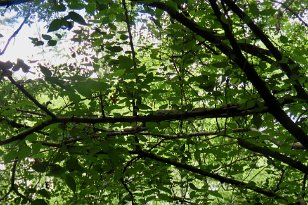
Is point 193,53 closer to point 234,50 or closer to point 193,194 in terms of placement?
point 234,50

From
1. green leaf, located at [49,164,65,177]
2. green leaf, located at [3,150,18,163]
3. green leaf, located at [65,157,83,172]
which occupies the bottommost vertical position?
green leaf, located at [49,164,65,177]

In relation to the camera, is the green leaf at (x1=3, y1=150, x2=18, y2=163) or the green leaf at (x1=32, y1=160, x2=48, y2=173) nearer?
the green leaf at (x1=32, y1=160, x2=48, y2=173)

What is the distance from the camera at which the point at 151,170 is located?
345 centimetres

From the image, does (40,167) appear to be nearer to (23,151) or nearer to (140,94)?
(23,151)

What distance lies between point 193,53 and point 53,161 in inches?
51.6

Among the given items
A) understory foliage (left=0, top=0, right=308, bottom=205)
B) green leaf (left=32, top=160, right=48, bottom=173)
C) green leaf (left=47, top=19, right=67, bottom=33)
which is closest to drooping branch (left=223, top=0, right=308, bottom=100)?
understory foliage (left=0, top=0, right=308, bottom=205)

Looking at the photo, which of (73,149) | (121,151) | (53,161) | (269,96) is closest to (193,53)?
(269,96)

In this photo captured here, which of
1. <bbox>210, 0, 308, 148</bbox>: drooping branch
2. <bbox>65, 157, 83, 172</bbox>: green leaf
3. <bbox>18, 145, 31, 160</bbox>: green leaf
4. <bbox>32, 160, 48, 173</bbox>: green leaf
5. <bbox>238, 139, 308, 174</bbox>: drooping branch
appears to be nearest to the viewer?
<bbox>32, 160, 48, 173</bbox>: green leaf

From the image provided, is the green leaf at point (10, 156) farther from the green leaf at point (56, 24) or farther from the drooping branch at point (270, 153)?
the drooping branch at point (270, 153)

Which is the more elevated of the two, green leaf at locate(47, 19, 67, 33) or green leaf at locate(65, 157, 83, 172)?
green leaf at locate(47, 19, 67, 33)

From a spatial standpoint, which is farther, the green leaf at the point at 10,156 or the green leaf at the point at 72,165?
the green leaf at the point at 10,156

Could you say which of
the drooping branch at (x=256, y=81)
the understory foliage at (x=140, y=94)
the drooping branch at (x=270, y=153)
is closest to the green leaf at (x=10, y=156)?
the understory foliage at (x=140, y=94)

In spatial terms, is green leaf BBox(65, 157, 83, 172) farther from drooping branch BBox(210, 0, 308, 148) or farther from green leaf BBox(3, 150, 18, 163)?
drooping branch BBox(210, 0, 308, 148)

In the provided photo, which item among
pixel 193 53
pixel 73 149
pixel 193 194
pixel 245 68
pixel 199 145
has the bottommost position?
pixel 193 194
